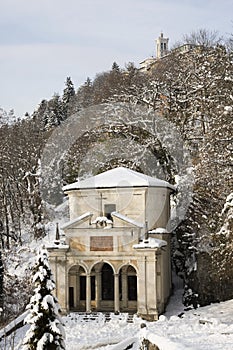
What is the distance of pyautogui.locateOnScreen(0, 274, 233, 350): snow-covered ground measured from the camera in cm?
1930

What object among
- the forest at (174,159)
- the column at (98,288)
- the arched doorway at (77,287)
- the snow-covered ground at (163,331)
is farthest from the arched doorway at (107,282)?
the forest at (174,159)

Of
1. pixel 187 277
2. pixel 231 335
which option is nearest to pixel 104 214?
pixel 187 277

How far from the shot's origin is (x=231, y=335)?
804 inches

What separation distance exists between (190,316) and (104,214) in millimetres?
7326

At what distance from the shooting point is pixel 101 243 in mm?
28797

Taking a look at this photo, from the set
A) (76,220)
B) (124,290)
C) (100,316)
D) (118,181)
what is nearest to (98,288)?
(124,290)

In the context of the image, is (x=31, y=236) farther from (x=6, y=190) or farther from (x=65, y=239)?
(x=65, y=239)

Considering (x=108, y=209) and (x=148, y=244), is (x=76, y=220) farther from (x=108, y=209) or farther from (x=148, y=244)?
(x=148, y=244)

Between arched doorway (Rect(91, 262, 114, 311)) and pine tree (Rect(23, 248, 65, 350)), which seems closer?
pine tree (Rect(23, 248, 65, 350))

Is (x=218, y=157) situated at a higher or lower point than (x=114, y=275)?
higher

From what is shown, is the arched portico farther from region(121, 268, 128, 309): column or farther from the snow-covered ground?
the snow-covered ground

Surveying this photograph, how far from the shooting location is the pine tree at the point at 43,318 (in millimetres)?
16266

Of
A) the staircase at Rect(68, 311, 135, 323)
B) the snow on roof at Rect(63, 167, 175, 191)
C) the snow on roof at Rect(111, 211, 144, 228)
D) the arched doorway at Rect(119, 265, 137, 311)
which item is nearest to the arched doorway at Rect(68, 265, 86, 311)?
the staircase at Rect(68, 311, 135, 323)

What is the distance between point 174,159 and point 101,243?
13.0 metres
